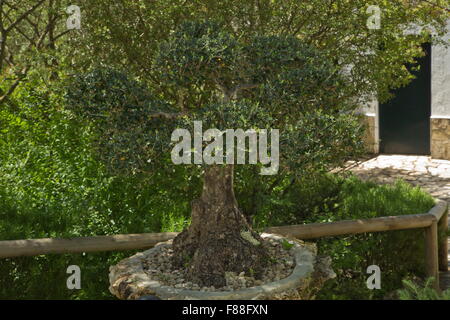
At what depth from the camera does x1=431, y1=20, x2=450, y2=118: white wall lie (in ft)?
46.0

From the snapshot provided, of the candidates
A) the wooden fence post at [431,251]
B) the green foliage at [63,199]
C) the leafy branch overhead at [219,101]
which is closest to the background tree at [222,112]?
the leafy branch overhead at [219,101]

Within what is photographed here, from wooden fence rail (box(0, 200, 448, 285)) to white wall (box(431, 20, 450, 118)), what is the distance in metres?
7.57

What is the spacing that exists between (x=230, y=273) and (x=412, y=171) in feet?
30.9

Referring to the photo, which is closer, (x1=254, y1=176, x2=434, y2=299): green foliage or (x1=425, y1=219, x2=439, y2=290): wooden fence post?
(x1=254, y1=176, x2=434, y2=299): green foliage

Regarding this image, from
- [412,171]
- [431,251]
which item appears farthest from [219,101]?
[412,171]

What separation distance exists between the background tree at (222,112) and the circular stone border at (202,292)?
0.30m

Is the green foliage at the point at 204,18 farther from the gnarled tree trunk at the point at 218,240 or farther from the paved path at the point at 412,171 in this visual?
the paved path at the point at 412,171

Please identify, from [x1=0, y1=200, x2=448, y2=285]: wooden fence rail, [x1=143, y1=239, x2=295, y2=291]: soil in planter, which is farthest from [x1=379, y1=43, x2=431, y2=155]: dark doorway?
[x1=143, y1=239, x2=295, y2=291]: soil in planter

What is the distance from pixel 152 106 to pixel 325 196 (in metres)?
3.41

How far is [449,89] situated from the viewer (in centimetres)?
1403

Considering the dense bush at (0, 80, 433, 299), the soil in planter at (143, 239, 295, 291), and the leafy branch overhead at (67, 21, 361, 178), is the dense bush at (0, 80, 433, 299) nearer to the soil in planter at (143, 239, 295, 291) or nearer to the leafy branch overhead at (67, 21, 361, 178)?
the soil in planter at (143, 239, 295, 291)

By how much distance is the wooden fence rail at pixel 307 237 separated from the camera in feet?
16.3
